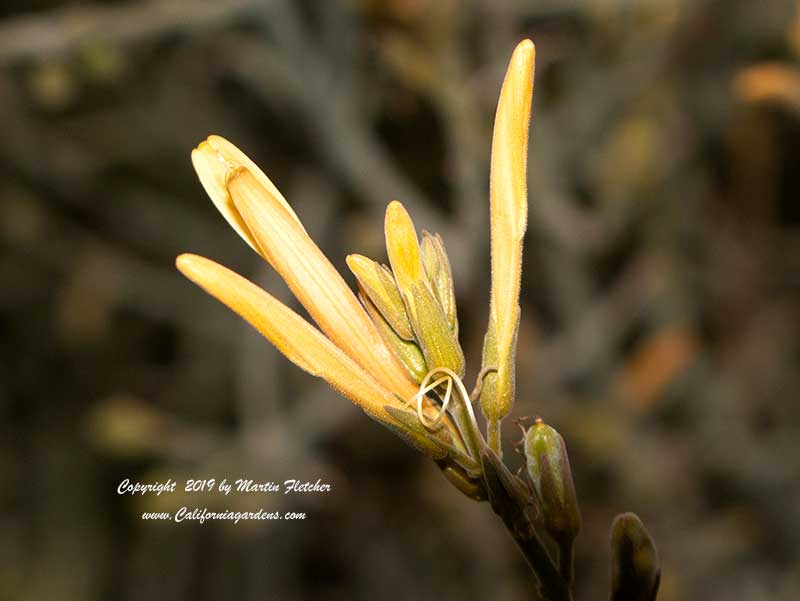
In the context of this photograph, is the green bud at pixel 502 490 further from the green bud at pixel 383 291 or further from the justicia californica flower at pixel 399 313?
the green bud at pixel 383 291

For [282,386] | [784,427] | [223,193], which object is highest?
[282,386]

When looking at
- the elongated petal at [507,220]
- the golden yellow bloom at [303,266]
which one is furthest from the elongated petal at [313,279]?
the elongated petal at [507,220]

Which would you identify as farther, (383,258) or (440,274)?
(383,258)

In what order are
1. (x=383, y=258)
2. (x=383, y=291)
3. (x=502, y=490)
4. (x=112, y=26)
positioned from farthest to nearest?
(x=383, y=258) < (x=112, y=26) < (x=383, y=291) < (x=502, y=490)

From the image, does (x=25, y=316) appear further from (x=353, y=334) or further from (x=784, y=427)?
(x=353, y=334)

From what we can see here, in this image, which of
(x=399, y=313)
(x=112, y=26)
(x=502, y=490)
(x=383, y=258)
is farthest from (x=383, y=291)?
(x=383, y=258)

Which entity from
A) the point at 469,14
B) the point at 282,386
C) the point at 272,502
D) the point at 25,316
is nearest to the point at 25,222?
the point at 25,316

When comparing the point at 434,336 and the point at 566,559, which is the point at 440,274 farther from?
the point at 566,559
